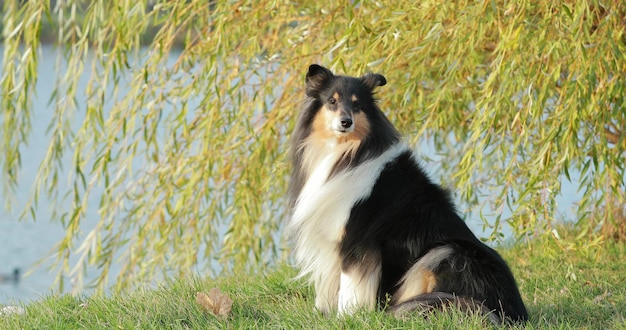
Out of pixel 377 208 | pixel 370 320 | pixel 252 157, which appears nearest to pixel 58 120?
pixel 252 157

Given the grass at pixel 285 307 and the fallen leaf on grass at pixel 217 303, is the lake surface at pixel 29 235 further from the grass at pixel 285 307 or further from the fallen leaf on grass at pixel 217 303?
the fallen leaf on grass at pixel 217 303

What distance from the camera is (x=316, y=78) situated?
13.7 ft

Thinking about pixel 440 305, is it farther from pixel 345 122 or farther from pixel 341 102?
pixel 341 102

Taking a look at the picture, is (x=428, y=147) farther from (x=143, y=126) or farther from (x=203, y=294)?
(x=203, y=294)

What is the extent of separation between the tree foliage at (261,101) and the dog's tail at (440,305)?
98cm

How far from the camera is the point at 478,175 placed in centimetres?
642

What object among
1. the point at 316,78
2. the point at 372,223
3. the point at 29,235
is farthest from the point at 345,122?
the point at 29,235

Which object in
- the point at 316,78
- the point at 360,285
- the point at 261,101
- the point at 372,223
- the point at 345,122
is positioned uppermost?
the point at 316,78

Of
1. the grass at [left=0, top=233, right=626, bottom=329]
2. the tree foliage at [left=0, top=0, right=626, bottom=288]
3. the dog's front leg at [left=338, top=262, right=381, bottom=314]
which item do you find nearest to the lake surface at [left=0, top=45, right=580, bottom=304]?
the tree foliage at [left=0, top=0, right=626, bottom=288]

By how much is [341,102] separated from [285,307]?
978mm

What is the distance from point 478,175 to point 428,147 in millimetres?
730

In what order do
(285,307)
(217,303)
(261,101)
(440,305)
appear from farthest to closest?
(261,101), (285,307), (217,303), (440,305)

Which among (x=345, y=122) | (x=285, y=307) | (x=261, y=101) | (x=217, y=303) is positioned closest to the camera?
(x=217, y=303)

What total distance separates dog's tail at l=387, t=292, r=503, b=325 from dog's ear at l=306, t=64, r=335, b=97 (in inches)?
44.2
